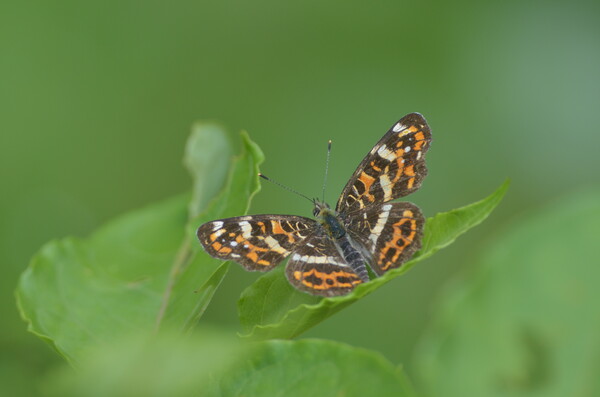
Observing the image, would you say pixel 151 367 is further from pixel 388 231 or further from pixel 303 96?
pixel 303 96

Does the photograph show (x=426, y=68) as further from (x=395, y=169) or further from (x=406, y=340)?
(x=395, y=169)

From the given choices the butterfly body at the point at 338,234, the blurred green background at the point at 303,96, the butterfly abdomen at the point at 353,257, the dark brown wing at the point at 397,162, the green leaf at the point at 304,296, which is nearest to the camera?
the green leaf at the point at 304,296

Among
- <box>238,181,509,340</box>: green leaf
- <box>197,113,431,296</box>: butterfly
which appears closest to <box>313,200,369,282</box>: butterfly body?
<box>197,113,431,296</box>: butterfly

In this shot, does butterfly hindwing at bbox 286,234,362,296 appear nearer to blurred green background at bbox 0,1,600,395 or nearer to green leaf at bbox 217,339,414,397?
green leaf at bbox 217,339,414,397

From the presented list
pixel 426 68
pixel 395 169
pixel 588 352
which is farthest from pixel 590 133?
pixel 588 352

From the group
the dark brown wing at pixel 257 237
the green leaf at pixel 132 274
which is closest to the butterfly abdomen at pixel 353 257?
the dark brown wing at pixel 257 237

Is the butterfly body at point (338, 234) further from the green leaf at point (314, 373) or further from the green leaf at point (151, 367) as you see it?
the green leaf at point (151, 367)
